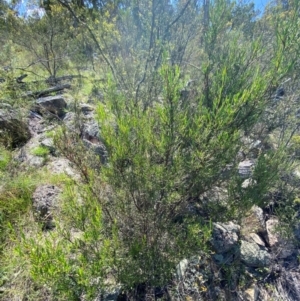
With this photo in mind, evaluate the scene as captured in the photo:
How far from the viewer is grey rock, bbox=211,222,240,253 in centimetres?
247

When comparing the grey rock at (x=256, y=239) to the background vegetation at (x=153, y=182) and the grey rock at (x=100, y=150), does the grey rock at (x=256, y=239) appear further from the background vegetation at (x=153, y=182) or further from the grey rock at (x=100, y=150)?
the grey rock at (x=100, y=150)

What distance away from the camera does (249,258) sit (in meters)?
2.54

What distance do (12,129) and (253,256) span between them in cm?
451

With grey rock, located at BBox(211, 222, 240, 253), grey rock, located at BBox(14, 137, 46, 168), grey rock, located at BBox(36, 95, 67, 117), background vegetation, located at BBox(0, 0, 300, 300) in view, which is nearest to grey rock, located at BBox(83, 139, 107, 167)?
background vegetation, located at BBox(0, 0, 300, 300)

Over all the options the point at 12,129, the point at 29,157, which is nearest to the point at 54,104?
the point at 12,129

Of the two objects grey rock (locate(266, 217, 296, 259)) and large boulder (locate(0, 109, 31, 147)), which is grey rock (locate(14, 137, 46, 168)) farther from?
grey rock (locate(266, 217, 296, 259))

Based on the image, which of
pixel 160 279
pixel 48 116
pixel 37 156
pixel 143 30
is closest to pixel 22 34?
pixel 48 116

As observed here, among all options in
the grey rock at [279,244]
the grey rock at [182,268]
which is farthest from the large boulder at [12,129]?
the grey rock at [279,244]

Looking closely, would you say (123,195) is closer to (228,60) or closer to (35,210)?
(35,210)

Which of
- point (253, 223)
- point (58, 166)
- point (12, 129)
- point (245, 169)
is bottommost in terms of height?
point (253, 223)

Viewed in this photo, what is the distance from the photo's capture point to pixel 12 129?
3.98 metres

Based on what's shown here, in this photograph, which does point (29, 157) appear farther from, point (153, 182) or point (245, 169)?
point (245, 169)

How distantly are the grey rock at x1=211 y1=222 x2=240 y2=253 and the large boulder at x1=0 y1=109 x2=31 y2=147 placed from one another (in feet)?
12.2

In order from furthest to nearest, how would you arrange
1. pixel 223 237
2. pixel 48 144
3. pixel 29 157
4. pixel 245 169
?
pixel 48 144 < pixel 29 157 < pixel 245 169 < pixel 223 237
